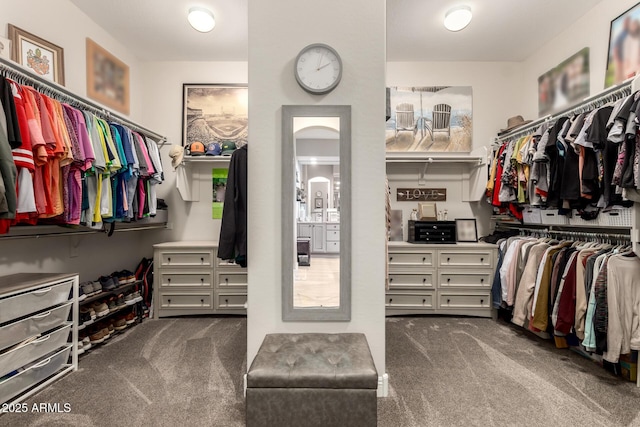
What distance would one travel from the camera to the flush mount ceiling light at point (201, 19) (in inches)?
112

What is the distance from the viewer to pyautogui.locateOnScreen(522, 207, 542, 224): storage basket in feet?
9.89

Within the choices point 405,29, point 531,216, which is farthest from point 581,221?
point 405,29

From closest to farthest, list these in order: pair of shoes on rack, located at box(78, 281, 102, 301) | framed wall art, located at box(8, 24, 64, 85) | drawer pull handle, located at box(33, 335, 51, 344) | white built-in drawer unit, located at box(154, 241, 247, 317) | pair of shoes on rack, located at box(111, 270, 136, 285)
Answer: drawer pull handle, located at box(33, 335, 51, 344)
framed wall art, located at box(8, 24, 64, 85)
pair of shoes on rack, located at box(78, 281, 102, 301)
pair of shoes on rack, located at box(111, 270, 136, 285)
white built-in drawer unit, located at box(154, 241, 247, 317)

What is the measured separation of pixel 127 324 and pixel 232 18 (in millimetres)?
3183

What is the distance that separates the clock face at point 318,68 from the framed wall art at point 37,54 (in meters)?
1.93

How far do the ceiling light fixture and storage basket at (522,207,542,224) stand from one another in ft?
6.34

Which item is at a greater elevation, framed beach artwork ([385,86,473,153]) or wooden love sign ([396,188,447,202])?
framed beach artwork ([385,86,473,153])

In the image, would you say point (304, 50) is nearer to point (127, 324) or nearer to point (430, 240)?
point (430, 240)

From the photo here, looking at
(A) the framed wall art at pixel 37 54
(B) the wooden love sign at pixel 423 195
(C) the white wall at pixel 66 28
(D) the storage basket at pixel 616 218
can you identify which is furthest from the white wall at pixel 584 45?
(C) the white wall at pixel 66 28

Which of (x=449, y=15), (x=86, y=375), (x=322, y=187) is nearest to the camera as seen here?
(x=322, y=187)

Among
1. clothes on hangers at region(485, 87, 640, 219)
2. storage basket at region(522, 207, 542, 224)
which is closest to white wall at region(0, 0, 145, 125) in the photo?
clothes on hangers at region(485, 87, 640, 219)

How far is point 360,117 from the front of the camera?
1839 millimetres

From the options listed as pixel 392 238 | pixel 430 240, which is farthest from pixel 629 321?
pixel 392 238

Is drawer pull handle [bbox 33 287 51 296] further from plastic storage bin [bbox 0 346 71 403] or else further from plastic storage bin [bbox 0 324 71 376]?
plastic storage bin [bbox 0 346 71 403]
